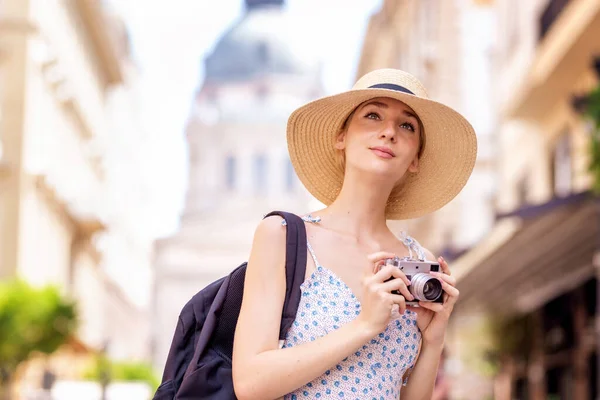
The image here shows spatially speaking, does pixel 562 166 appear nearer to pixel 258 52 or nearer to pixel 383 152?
pixel 383 152

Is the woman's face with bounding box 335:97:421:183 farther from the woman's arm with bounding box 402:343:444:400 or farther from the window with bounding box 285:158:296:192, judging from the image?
the window with bounding box 285:158:296:192

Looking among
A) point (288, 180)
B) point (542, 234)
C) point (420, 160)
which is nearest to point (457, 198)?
point (542, 234)

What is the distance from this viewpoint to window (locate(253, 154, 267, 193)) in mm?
107312

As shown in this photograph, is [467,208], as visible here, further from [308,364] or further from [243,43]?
[243,43]

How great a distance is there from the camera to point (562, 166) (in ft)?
64.2

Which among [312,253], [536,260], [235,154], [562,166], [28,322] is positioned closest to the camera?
[312,253]

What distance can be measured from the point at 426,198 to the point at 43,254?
29.9 meters

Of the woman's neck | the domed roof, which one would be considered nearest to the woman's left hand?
the woman's neck

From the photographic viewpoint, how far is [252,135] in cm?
10812

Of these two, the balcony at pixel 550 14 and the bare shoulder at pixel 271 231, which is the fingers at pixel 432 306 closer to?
the bare shoulder at pixel 271 231

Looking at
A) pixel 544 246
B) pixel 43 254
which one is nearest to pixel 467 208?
pixel 43 254

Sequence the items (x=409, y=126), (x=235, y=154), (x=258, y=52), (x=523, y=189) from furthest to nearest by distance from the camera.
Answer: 1. (x=258, y=52)
2. (x=235, y=154)
3. (x=523, y=189)
4. (x=409, y=126)

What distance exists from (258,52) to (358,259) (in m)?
119

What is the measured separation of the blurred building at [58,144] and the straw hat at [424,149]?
18.7m
